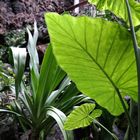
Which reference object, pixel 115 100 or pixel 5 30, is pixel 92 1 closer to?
pixel 115 100

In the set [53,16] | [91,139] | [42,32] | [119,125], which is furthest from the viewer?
[42,32]

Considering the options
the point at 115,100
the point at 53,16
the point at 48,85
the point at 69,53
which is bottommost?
the point at 48,85

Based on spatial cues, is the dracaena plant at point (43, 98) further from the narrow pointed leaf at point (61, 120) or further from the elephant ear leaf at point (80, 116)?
the elephant ear leaf at point (80, 116)

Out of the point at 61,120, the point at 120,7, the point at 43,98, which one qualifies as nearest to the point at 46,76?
the point at 43,98

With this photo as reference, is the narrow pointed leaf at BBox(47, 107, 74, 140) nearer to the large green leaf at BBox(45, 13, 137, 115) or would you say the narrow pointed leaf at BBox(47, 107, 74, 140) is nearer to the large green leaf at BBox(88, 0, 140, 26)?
the large green leaf at BBox(45, 13, 137, 115)

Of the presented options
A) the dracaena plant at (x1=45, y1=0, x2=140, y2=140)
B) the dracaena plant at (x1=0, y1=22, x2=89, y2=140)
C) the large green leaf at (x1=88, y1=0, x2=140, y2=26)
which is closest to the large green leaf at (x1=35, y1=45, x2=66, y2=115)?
the dracaena plant at (x1=0, y1=22, x2=89, y2=140)

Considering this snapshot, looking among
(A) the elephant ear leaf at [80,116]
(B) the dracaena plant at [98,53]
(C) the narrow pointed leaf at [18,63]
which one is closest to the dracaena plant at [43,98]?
(C) the narrow pointed leaf at [18,63]

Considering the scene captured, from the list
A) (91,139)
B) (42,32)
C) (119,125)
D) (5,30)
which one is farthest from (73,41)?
(5,30)

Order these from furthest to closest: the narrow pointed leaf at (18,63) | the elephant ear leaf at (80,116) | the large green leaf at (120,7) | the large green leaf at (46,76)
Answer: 1. the large green leaf at (46,76)
2. the narrow pointed leaf at (18,63)
3. the large green leaf at (120,7)
4. the elephant ear leaf at (80,116)
